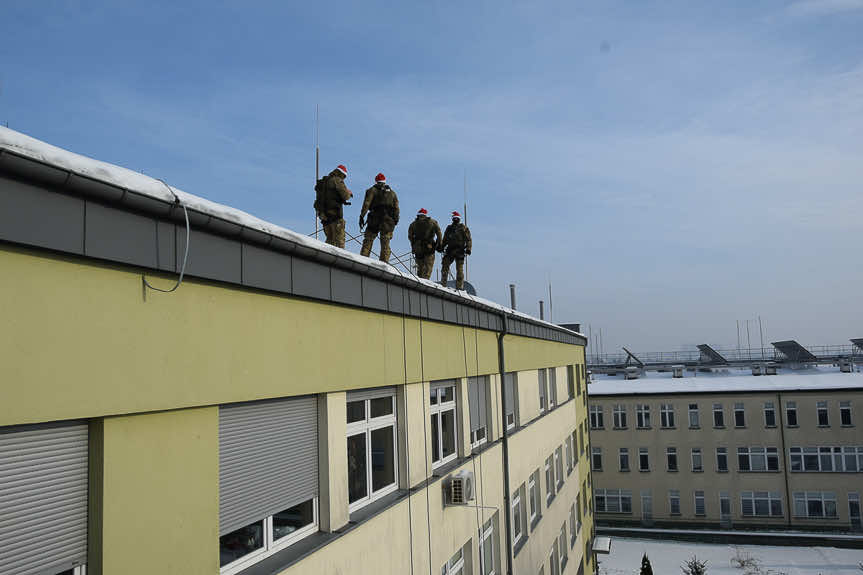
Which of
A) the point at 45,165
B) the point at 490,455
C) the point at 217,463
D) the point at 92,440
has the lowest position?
the point at 490,455

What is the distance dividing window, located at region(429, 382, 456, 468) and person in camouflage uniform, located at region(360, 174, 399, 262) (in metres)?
2.29

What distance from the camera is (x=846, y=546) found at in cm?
3662

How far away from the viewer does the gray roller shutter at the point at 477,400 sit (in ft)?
34.7

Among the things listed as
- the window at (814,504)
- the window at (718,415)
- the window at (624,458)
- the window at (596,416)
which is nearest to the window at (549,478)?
the window at (596,416)

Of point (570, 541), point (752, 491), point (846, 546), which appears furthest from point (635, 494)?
point (570, 541)

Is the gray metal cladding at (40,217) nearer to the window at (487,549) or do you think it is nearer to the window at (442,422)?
the window at (442,422)

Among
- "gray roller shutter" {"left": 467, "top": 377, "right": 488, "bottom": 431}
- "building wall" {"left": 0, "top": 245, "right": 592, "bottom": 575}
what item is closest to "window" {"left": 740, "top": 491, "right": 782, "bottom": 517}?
"gray roller shutter" {"left": 467, "top": 377, "right": 488, "bottom": 431}

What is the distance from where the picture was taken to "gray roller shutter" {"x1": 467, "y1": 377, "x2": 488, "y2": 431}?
10.6 m

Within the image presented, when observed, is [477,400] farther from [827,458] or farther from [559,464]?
[827,458]

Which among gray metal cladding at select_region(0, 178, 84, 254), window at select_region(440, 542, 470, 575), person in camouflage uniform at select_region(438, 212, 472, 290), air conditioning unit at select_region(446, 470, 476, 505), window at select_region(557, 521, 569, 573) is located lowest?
window at select_region(557, 521, 569, 573)

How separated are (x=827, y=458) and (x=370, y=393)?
44.1 meters

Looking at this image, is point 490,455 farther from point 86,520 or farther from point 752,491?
point 752,491

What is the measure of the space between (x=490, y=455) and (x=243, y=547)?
7.15 meters

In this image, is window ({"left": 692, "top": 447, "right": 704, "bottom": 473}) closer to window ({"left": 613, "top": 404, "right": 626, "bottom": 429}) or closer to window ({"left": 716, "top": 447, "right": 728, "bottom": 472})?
window ({"left": 716, "top": 447, "right": 728, "bottom": 472})
